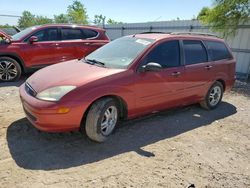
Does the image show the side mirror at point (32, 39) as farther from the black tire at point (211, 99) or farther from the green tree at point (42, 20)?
the green tree at point (42, 20)

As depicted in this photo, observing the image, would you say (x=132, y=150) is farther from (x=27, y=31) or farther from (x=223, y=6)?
(x=223, y=6)

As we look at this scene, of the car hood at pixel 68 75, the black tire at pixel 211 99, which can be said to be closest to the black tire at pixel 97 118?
the car hood at pixel 68 75

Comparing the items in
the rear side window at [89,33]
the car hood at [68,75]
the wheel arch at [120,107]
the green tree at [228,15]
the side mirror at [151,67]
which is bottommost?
the wheel arch at [120,107]

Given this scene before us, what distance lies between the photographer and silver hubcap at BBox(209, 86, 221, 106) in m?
6.23

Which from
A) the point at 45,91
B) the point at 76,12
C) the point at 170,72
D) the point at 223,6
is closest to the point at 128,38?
the point at 170,72

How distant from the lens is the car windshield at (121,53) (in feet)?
15.0

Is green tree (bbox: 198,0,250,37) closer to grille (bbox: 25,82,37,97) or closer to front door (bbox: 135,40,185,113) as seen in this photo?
front door (bbox: 135,40,185,113)

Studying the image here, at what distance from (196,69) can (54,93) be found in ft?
9.81

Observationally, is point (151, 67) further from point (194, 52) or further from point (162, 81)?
point (194, 52)

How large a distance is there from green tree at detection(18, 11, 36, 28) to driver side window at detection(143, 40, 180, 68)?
67.6 feet

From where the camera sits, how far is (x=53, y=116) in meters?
→ 3.68

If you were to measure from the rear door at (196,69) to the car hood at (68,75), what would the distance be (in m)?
1.68

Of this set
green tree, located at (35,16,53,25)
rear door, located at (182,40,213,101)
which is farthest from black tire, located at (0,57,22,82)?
green tree, located at (35,16,53,25)

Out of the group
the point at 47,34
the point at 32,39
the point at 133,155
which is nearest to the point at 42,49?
the point at 32,39
